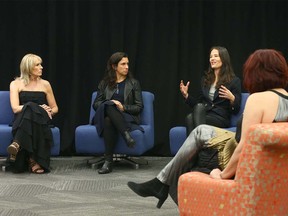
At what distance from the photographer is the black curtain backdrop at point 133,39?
24.8 feet

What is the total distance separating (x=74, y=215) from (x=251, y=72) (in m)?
1.69

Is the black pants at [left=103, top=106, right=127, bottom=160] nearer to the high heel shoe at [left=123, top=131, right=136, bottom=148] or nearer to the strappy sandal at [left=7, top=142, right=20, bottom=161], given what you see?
the high heel shoe at [left=123, top=131, right=136, bottom=148]

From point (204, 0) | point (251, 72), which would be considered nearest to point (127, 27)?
point (204, 0)

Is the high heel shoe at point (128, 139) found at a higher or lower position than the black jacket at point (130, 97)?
lower

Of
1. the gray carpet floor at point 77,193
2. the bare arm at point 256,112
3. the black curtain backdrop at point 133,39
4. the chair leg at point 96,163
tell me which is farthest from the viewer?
the black curtain backdrop at point 133,39

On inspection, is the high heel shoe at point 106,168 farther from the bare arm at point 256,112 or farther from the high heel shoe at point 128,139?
the bare arm at point 256,112

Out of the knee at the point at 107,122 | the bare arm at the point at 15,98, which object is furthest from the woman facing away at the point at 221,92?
the bare arm at the point at 15,98

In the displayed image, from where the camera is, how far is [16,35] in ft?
24.8

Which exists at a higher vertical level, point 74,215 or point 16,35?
point 16,35

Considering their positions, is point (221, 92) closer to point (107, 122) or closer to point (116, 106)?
point (116, 106)

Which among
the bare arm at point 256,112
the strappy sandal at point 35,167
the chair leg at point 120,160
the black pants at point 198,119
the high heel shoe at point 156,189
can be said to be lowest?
the chair leg at point 120,160

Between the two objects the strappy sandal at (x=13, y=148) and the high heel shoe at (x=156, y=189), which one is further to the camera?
the strappy sandal at (x=13, y=148)

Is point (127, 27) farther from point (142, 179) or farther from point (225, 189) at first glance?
point (225, 189)

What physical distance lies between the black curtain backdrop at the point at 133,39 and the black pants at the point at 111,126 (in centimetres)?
149
